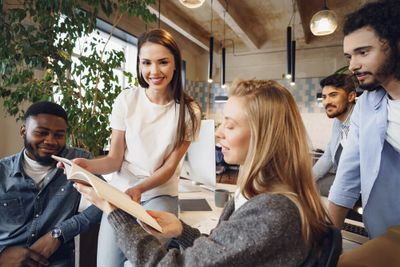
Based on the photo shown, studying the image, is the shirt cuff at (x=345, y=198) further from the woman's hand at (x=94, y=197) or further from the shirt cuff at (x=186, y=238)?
the woman's hand at (x=94, y=197)

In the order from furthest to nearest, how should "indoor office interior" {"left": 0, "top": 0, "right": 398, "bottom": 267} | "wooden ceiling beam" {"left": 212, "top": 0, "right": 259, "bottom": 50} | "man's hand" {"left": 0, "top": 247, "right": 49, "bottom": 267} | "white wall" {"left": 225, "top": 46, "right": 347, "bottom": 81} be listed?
1. "white wall" {"left": 225, "top": 46, "right": 347, "bottom": 81}
2. "wooden ceiling beam" {"left": 212, "top": 0, "right": 259, "bottom": 50}
3. "indoor office interior" {"left": 0, "top": 0, "right": 398, "bottom": 267}
4. "man's hand" {"left": 0, "top": 247, "right": 49, "bottom": 267}

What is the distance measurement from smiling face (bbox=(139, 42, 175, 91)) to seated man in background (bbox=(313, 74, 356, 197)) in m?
1.51

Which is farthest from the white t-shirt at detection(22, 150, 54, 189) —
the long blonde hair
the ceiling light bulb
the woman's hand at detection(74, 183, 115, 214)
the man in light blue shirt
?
the ceiling light bulb

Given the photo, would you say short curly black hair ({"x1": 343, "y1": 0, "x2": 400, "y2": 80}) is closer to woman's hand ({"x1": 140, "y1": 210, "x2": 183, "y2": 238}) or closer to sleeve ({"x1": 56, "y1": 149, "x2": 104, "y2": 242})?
woman's hand ({"x1": 140, "y1": 210, "x2": 183, "y2": 238})

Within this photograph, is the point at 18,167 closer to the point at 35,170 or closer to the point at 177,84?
the point at 35,170

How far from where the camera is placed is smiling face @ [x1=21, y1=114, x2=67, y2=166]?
137 centimetres

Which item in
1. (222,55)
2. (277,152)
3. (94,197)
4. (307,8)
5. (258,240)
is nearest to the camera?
(258,240)

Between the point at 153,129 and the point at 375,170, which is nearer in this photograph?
the point at 375,170

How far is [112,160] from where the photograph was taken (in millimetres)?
1320

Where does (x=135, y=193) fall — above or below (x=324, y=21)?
below

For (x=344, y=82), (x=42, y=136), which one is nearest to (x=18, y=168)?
(x=42, y=136)

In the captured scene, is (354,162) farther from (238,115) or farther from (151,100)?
(151,100)

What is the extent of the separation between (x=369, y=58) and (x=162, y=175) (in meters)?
1.01

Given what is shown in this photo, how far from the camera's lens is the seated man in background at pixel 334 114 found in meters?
2.24
